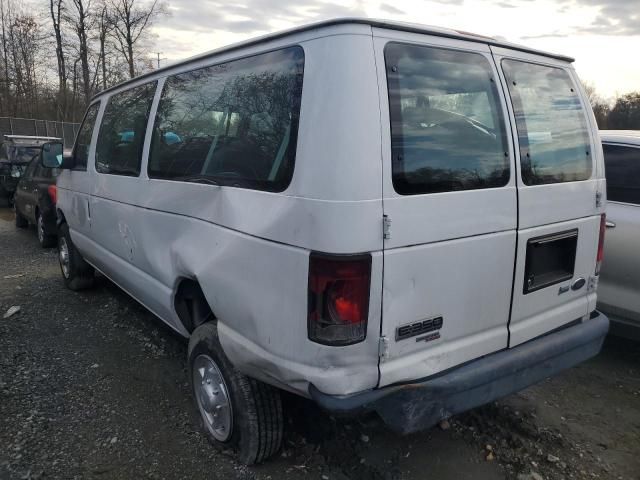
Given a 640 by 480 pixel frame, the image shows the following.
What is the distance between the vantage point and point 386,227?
1990 millimetres

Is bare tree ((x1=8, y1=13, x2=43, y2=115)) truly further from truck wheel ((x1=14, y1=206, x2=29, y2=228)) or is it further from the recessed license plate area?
the recessed license plate area

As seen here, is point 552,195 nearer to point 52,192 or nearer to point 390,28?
point 390,28

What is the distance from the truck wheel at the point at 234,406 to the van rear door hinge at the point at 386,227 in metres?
1.10

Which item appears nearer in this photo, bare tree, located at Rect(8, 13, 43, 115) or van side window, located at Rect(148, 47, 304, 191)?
van side window, located at Rect(148, 47, 304, 191)

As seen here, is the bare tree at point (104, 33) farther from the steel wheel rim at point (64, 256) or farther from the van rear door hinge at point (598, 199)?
the van rear door hinge at point (598, 199)

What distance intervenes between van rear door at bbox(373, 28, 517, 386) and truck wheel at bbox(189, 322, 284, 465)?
2.56 feet

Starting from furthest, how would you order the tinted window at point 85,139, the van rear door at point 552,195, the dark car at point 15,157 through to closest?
the dark car at point 15,157 → the tinted window at point 85,139 → the van rear door at point 552,195

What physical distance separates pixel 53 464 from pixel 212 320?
1134 mm

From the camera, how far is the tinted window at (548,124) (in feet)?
8.40

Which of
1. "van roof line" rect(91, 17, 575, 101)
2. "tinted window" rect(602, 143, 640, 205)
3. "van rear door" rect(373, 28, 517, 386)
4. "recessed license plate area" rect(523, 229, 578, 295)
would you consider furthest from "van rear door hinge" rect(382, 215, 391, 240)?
"tinted window" rect(602, 143, 640, 205)

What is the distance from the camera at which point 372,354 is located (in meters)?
2.07

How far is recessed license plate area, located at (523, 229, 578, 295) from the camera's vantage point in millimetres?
2559

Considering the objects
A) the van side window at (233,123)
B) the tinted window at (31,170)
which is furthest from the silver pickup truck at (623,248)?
the tinted window at (31,170)

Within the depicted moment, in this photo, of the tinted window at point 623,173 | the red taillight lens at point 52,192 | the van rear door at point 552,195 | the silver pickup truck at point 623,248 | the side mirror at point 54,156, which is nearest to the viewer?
the van rear door at point 552,195
